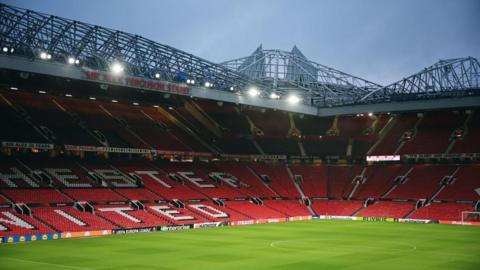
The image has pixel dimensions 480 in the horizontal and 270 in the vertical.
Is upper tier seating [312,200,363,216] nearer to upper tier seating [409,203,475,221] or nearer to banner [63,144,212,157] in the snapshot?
upper tier seating [409,203,475,221]

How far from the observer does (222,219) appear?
5697 cm

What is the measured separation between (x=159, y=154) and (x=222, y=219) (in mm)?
13642

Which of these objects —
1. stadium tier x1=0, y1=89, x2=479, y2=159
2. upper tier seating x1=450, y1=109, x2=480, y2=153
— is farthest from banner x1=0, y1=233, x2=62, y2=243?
upper tier seating x1=450, y1=109, x2=480, y2=153

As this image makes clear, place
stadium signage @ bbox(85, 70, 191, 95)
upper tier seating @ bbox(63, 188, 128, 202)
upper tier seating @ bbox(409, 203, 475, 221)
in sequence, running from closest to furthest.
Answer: stadium signage @ bbox(85, 70, 191, 95) < upper tier seating @ bbox(63, 188, 128, 202) < upper tier seating @ bbox(409, 203, 475, 221)

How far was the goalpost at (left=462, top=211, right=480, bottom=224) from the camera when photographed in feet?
192

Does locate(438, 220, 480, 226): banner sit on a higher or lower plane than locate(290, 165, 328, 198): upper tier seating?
lower

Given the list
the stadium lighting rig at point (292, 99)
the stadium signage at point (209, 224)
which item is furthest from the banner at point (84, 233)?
the stadium lighting rig at point (292, 99)

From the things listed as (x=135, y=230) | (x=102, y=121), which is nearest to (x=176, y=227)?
(x=135, y=230)

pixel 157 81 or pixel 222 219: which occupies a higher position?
pixel 157 81

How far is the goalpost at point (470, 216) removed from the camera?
58.6 m

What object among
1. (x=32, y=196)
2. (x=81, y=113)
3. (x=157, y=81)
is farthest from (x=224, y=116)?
(x=32, y=196)

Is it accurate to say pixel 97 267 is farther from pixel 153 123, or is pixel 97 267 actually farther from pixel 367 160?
pixel 367 160

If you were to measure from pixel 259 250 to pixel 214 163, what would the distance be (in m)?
37.5

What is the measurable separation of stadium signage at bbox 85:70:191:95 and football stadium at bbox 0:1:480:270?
0.50 feet
